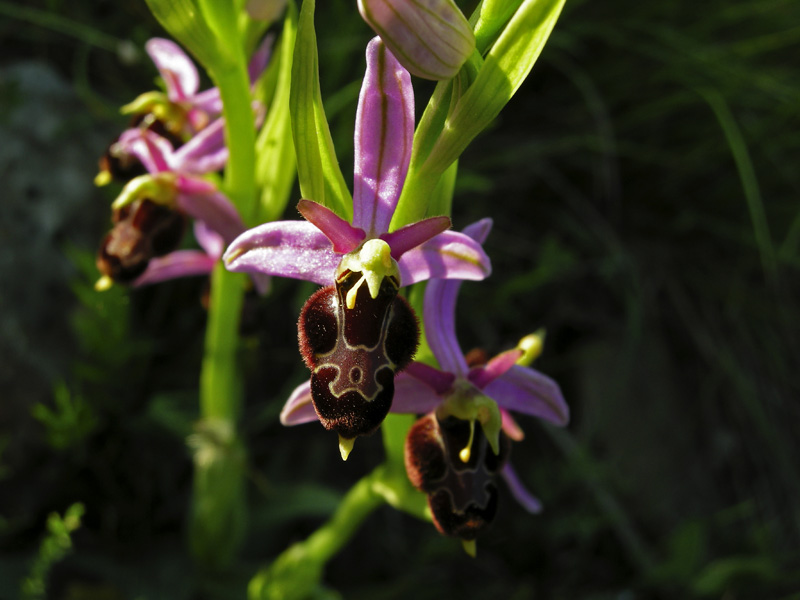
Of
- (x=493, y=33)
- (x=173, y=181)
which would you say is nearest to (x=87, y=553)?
(x=173, y=181)

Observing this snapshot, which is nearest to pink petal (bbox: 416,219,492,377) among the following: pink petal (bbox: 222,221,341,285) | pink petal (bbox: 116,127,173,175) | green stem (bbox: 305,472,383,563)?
pink petal (bbox: 222,221,341,285)

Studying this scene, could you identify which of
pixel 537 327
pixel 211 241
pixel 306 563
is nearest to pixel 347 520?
pixel 306 563

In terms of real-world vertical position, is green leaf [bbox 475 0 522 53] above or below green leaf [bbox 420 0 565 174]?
above

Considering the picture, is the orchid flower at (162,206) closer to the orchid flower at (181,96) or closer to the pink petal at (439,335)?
the orchid flower at (181,96)

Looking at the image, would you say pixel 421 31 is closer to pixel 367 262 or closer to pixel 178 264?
pixel 367 262

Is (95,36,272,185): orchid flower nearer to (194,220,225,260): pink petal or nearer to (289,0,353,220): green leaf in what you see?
(194,220,225,260): pink petal

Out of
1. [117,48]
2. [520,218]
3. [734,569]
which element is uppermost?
[117,48]

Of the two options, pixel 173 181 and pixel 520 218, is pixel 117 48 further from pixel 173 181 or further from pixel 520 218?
pixel 520 218
